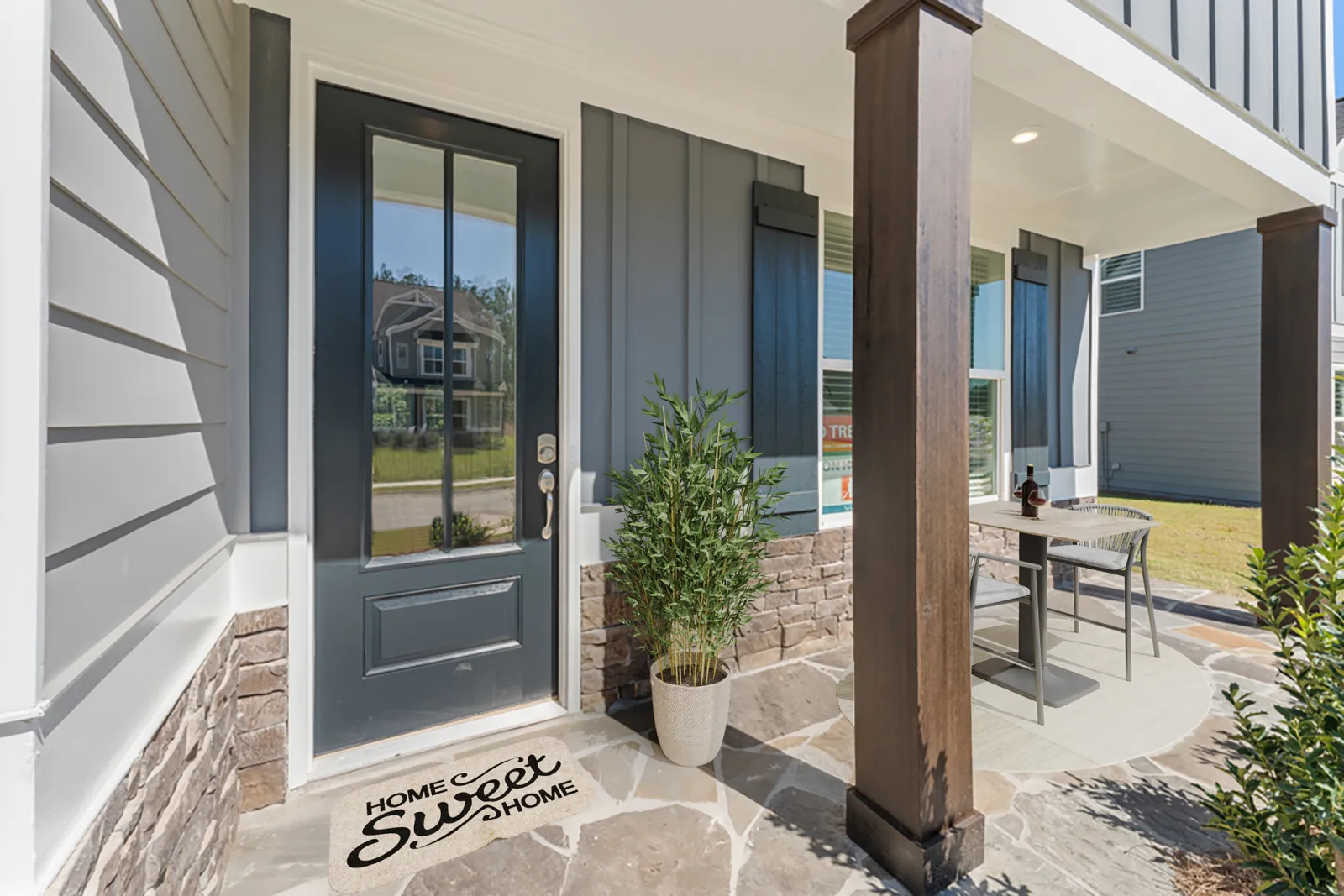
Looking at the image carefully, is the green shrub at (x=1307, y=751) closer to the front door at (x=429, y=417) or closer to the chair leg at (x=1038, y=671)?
the chair leg at (x=1038, y=671)

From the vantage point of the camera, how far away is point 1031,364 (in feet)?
14.5

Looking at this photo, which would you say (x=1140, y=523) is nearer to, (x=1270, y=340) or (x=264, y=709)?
(x=1270, y=340)

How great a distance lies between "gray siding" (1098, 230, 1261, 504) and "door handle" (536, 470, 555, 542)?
33.4ft

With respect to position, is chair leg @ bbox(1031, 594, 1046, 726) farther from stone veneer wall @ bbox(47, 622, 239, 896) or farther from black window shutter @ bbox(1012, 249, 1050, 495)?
stone veneer wall @ bbox(47, 622, 239, 896)

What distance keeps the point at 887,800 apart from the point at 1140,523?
1.99 m

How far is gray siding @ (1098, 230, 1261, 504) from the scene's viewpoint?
8297 mm

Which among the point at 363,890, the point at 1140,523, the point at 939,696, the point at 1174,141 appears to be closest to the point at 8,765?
the point at 363,890

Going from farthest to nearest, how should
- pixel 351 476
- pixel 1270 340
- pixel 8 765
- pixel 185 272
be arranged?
1. pixel 1270 340
2. pixel 351 476
3. pixel 185 272
4. pixel 8 765

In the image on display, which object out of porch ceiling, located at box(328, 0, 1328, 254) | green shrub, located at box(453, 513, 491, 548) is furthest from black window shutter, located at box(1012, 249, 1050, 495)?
green shrub, located at box(453, 513, 491, 548)

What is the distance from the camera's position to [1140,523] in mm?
2752

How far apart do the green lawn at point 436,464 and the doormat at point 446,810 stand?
42.0 inches

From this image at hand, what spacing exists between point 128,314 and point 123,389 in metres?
0.15

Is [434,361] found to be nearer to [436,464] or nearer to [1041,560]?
[436,464]

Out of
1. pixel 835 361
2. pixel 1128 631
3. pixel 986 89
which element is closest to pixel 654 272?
pixel 835 361
